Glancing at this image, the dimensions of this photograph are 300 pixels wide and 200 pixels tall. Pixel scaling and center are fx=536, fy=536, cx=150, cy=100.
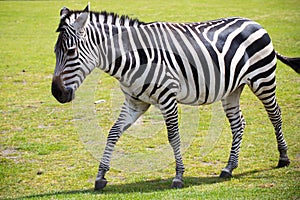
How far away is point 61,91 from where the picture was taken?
6.72 m

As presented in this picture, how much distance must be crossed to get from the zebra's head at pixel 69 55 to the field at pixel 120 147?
4.62 ft

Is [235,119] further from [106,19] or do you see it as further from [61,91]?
[61,91]

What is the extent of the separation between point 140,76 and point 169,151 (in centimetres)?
246

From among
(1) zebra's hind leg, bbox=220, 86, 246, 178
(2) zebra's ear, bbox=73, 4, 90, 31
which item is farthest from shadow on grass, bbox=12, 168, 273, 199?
(2) zebra's ear, bbox=73, 4, 90, 31

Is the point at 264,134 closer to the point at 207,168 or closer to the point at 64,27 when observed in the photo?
the point at 207,168

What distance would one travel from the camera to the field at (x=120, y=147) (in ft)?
24.0

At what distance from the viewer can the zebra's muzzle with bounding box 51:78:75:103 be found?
670 centimetres

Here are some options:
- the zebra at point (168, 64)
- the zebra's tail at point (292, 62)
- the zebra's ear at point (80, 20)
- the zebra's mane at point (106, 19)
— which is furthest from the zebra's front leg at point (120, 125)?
the zebra's tail at point (292, 62)

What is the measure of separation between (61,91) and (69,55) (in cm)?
47

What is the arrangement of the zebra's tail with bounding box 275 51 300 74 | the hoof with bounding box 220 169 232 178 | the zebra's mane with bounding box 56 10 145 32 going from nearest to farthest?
the zebra's mane with bounding box 56 10 145 32, the hoof with bounding box 220 169 232 178, the zebra's tail with bounding box 275 51 300 74

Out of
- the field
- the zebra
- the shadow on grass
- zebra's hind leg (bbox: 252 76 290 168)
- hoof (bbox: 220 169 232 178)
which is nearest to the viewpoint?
the zebra

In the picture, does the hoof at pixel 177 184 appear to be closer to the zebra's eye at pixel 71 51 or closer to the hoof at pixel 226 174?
the hoof at pixel 226 174

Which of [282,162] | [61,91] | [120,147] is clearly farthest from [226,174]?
[61,91]

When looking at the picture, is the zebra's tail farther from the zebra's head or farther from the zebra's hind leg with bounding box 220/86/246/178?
the zebra's head
